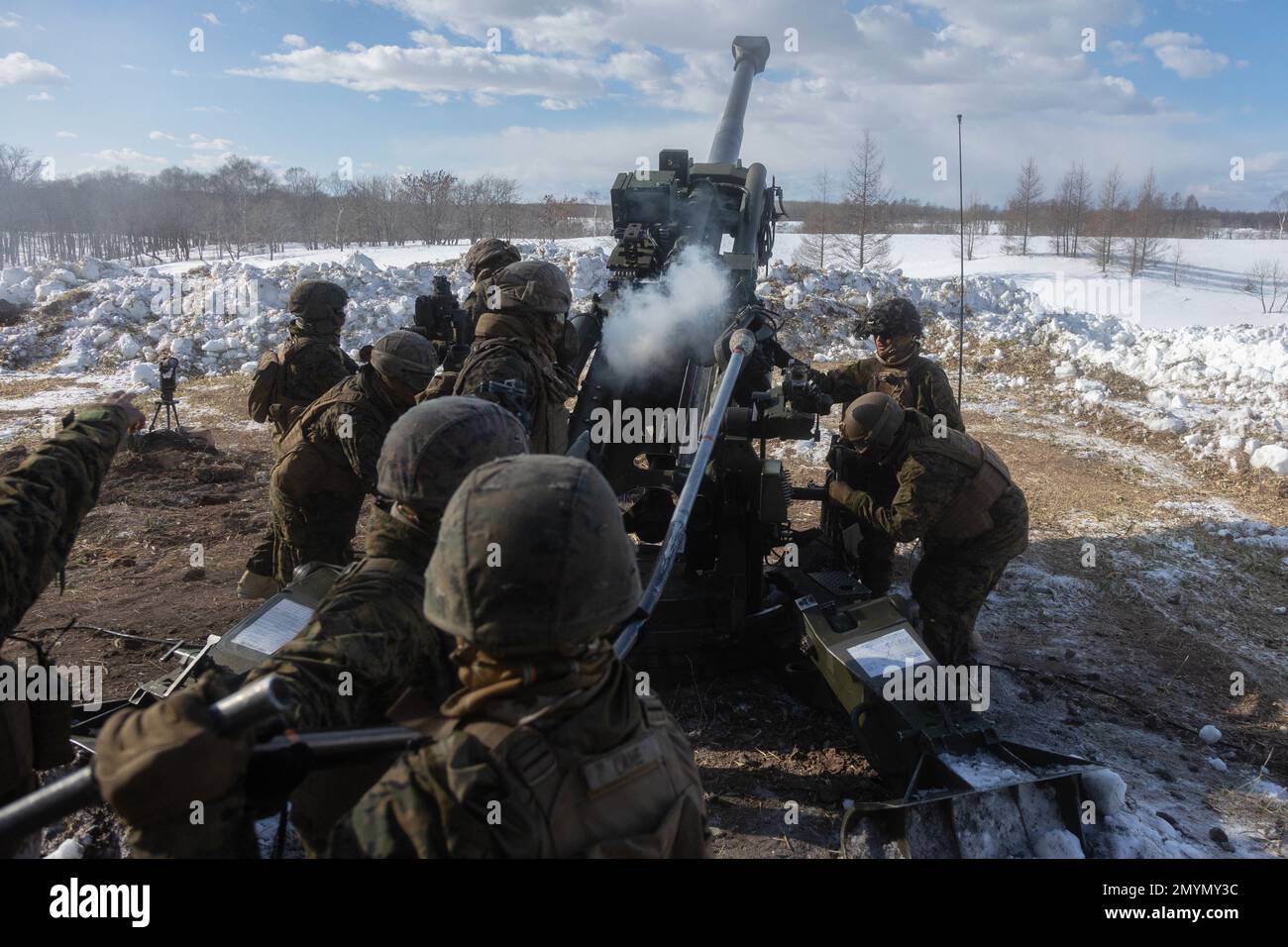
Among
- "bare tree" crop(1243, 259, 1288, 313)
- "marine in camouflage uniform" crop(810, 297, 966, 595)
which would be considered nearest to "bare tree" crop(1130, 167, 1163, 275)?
"bare tree" crop(1243, 259, 1288, 313)

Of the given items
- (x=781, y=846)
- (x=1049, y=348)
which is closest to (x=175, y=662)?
(x=781, y=846)

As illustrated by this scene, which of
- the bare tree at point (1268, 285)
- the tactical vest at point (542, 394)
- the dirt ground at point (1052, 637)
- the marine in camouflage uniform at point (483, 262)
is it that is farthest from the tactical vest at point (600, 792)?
the bare tree at point (1268, 285)

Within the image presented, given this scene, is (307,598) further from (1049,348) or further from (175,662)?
(1049,348)

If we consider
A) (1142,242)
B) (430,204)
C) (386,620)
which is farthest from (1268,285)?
(386,620)

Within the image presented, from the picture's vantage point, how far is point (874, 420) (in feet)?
15.1

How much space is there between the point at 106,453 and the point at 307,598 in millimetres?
1050

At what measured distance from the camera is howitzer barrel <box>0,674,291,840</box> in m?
1.47

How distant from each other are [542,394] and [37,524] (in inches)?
104

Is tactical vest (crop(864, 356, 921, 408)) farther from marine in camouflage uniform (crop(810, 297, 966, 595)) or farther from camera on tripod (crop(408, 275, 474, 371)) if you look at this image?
camera on tripod (crop(408, 275, 474, 371))

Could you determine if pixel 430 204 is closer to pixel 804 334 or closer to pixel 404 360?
pixel 804 334

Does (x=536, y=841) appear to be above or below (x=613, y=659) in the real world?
below

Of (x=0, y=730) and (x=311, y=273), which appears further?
(x=311, y=273)

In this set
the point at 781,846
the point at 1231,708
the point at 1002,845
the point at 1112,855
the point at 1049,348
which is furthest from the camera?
the point at 1049,348

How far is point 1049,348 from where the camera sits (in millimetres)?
15773
